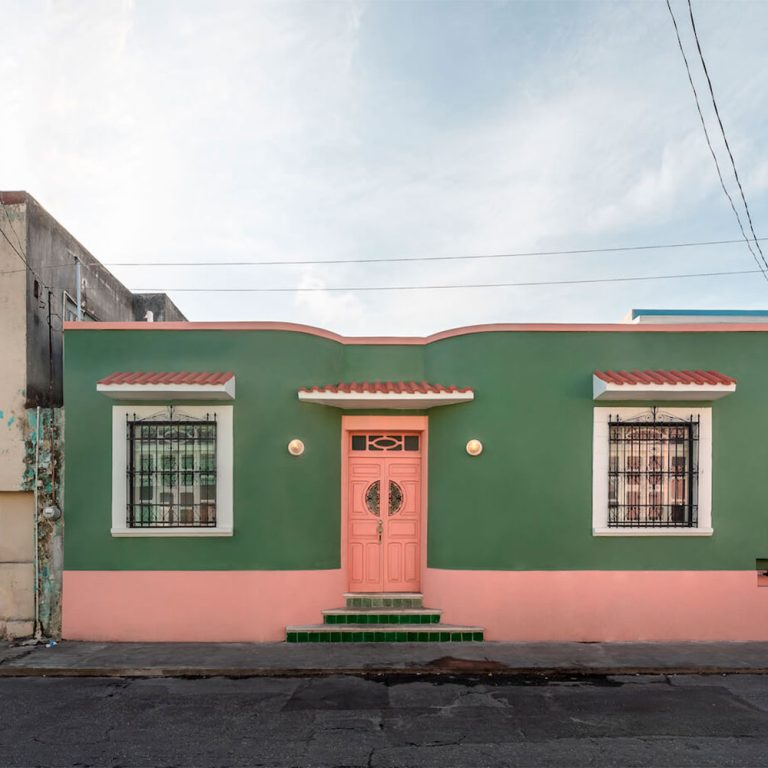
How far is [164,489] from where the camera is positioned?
25.1ft

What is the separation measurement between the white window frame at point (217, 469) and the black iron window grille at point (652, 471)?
5.32 m

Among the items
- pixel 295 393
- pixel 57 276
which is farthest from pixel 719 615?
pixel 57 276

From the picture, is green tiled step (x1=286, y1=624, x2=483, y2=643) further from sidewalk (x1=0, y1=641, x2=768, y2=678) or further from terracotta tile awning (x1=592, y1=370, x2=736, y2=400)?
terracotta tile awning (x1=592, y1=370, x2=736, y2=400)

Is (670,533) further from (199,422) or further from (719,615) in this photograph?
(199,422)

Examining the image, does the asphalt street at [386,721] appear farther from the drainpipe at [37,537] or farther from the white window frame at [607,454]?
the white window frame at [607,454]

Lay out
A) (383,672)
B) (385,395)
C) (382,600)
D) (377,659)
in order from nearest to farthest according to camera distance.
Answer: (383,672), (377,659), (385,395), (382,600)

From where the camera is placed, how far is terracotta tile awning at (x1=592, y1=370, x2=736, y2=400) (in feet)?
23.6

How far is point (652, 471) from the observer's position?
25.2ft

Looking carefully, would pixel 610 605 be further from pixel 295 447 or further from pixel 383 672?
pixel 295 447

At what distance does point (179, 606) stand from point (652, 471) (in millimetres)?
6807

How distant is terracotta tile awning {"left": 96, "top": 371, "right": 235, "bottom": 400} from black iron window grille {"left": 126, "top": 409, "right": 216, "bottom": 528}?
1.34 ft

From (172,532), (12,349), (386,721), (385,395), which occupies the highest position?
(12,349)

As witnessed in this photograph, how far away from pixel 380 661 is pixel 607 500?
3751 mm

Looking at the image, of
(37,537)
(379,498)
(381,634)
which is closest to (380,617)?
(381,634)
